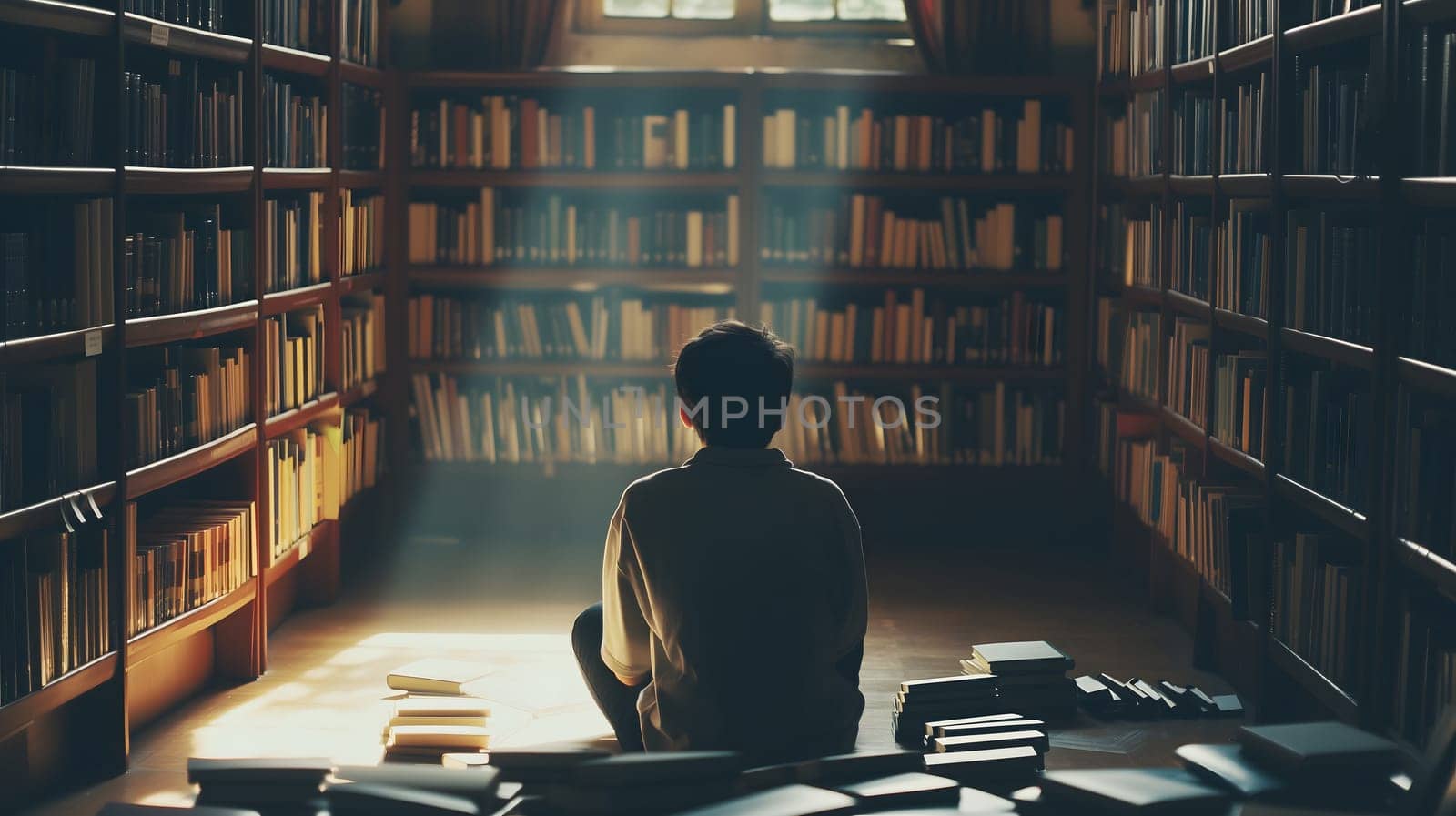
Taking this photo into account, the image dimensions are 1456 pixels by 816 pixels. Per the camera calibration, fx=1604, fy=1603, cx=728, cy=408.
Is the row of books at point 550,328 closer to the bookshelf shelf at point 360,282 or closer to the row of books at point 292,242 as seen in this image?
the bookshelf shelf at point 360,282

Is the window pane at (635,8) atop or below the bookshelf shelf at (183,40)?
atop

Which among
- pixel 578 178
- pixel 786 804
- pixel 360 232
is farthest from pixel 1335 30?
pixel 360 232

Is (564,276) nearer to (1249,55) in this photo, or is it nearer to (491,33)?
(491,33)

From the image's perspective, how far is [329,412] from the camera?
16.9ft

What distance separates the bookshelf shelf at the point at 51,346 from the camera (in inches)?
118

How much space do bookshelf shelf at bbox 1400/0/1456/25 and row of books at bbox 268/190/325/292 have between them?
2.85 m

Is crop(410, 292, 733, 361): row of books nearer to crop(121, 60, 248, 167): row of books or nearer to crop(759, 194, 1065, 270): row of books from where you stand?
crop(759, 194, 1065, 270): row of books

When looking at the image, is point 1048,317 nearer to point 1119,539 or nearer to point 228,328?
point 1119,539

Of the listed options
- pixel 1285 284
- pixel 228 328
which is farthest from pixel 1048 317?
pixel 228 328

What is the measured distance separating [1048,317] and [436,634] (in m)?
2.71

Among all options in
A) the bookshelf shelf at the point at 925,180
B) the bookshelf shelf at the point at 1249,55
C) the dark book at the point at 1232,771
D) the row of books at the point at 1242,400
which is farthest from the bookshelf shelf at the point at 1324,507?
the bookshelf shelf at the point at 925,180

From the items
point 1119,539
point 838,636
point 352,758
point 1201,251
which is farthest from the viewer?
point 1119,539

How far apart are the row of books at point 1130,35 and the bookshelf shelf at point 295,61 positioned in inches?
103

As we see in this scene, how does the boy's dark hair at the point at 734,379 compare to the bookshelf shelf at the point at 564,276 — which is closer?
the boy's dark hair at the point at 734,379
